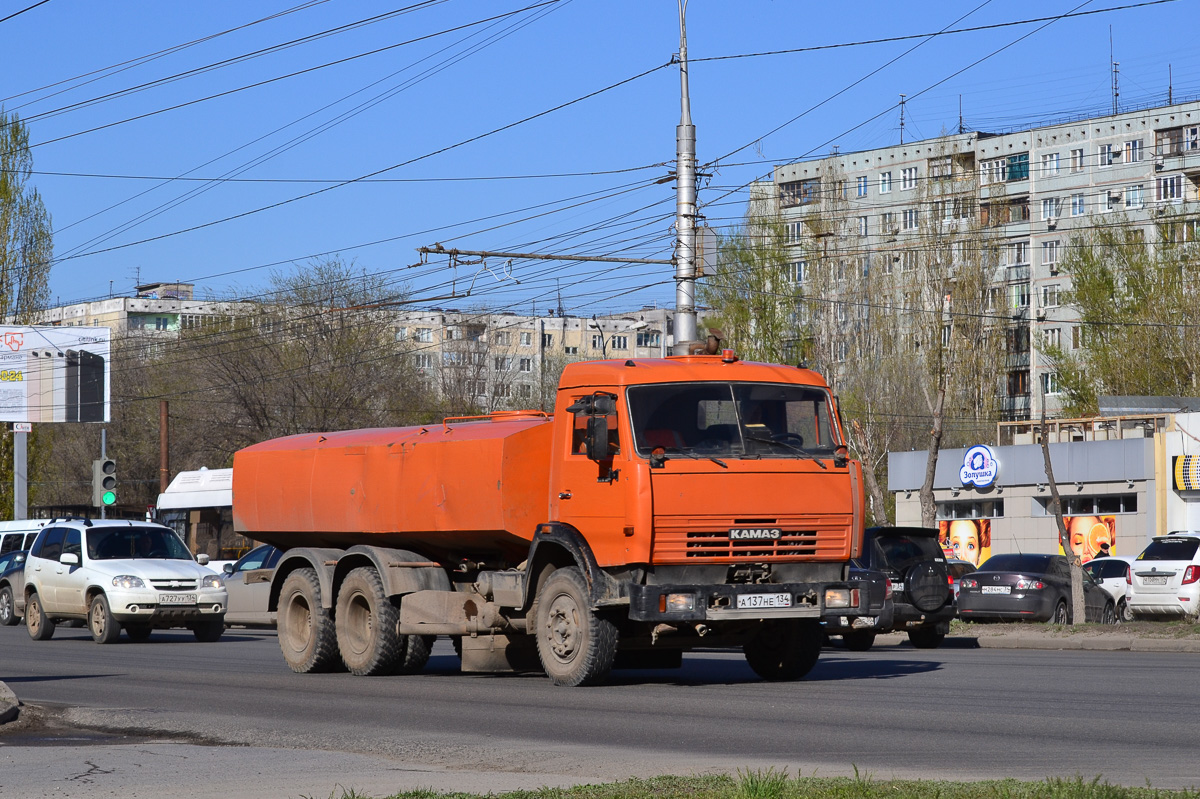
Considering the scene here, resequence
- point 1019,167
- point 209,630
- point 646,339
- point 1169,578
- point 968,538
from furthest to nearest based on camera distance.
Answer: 1. point 646,339
2. point 1019,167
3. point 968,538
4. point 1169,578
5. point 209,630

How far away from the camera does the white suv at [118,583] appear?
23.9m

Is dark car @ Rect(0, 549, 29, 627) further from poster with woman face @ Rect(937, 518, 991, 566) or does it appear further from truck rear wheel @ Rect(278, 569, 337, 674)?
poster with woman face @ Rect(937, 518, 991, 566)

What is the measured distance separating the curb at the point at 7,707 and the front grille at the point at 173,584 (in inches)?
482

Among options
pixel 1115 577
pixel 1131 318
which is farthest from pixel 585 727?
pixel 1131 318

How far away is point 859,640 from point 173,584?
10.4 m

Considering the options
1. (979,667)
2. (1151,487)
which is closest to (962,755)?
(979,667)

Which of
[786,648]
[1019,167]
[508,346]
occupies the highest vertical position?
[1019,167]

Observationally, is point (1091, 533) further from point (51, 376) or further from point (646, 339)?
point (646, 339)

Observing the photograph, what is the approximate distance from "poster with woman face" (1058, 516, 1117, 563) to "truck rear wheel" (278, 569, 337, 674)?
31.3m

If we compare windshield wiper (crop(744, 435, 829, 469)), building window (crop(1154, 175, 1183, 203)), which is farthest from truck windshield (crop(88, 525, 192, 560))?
building window (crop(1154, 175, 1183, 203))

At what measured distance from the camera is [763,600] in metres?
13.7

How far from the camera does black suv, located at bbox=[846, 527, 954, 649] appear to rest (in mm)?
20484

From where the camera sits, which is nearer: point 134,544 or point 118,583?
point 118,583

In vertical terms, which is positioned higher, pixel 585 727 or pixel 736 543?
pixel 736 543
